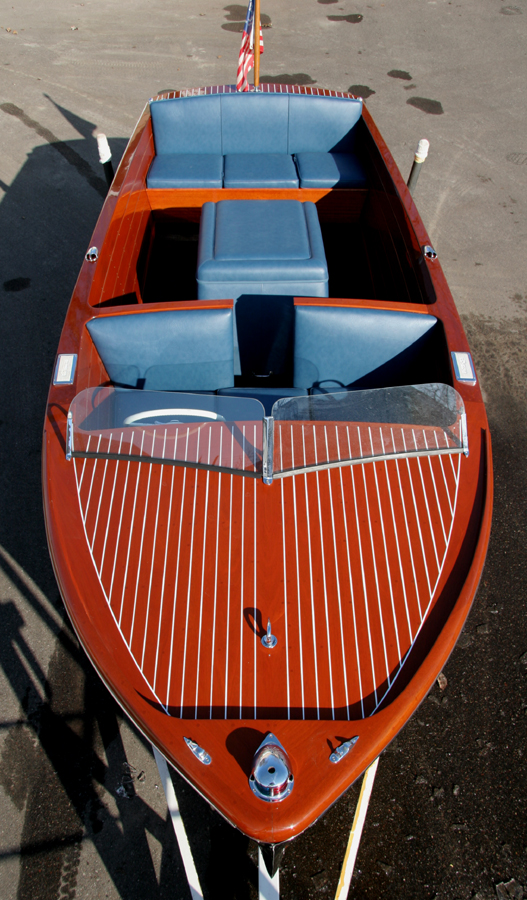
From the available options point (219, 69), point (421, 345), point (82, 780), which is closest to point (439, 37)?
point (219, 69)

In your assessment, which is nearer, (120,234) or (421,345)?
(421,345)

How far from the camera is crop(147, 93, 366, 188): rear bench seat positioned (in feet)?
12.4

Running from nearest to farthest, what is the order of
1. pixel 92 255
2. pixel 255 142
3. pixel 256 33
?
1. pixel 92 255
2. pixel 256 33
3. pixel 255 142

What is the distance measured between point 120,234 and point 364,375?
5.62 feet

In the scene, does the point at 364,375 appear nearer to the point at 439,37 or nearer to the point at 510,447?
the point at 510,447

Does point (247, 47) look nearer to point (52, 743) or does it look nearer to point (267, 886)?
point (52, 743)

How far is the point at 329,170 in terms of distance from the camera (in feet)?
12.6

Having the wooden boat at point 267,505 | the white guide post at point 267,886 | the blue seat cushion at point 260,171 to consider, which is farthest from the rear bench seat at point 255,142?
the white guide post at point 267,886

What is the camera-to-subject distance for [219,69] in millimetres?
6574

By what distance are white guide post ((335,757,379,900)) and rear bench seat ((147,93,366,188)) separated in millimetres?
3664

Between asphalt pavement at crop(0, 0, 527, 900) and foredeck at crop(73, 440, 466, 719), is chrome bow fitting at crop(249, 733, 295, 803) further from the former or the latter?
asphalt pavement at crop(0, 0, 527, 900)

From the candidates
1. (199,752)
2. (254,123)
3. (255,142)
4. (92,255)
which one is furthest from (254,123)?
(199,752)

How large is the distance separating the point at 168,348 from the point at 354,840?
2.09 meters

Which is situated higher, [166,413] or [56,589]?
[166,413]
